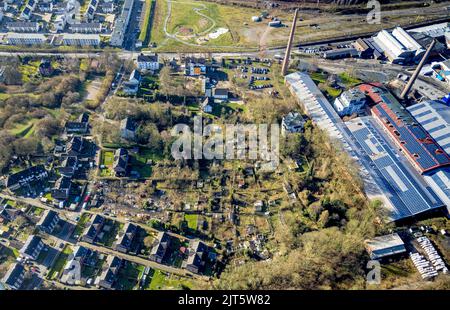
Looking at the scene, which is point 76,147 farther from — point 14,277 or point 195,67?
point 195,67

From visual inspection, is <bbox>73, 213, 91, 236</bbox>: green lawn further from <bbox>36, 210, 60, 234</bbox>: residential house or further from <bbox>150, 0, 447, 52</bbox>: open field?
<bbox>150, 0, 447, 52</bbox>: open field

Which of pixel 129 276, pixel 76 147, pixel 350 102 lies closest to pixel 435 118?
pixel 350 102

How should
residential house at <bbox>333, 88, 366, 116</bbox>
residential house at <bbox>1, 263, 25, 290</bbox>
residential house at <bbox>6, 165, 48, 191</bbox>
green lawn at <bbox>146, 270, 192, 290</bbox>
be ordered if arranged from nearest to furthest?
residential house at <bbox>1, 263, 25, 290</bbox> < green lawn at <bbox>146, 270, 192, 290</bbox> < residential house at <bbox>6, 165, 48, 191</bbox> < residential house at <bbox>333, 88, 366, 116</bbox>

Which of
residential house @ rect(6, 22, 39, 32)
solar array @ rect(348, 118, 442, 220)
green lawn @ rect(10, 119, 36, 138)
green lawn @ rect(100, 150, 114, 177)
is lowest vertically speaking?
green lawn @ rect(100, 150, 114, 177)

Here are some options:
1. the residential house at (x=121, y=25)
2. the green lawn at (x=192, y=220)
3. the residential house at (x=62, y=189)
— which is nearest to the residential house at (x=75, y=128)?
the residential house at (x=62, y=189)

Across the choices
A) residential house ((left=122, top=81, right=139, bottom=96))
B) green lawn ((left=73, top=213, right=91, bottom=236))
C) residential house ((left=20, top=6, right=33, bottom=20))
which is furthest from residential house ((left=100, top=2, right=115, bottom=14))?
green lawn ((left=73, top=213, right=91, bottom=236))

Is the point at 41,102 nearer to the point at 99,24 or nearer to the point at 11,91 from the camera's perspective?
the point at 11,91
